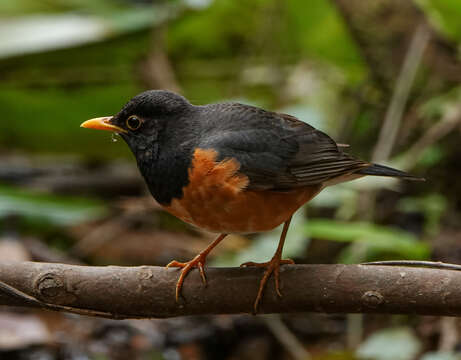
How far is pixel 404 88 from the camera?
5445 mm

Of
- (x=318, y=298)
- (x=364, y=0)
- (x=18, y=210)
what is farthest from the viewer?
(x=364, y=0)

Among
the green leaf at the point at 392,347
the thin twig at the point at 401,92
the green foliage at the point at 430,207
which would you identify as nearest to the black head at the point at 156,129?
the green leaf at the point at 392,347

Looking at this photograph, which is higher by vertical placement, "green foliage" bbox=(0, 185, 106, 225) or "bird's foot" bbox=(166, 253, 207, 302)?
"bird's foot" bbox=(166, 253, 207, 302)

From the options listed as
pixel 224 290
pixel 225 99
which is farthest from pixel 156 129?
pixel 225 99

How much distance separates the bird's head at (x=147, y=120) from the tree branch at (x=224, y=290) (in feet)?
1.86

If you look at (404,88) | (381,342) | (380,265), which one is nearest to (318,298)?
(380,265)

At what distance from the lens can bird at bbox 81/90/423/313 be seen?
8.98 ft

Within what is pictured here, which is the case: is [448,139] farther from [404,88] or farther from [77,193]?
[77,193]

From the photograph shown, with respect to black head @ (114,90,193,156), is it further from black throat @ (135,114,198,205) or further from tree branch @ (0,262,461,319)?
tree branch @ (0,262,461,319)

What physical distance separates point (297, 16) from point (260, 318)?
3.04m

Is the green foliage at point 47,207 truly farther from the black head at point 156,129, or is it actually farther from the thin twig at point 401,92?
the black head at point 156,129

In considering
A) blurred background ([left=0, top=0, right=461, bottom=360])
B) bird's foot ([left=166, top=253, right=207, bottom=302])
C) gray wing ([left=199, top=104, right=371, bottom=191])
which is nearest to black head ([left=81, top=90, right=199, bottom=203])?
gray wing ([left=199, top=104, right=371, bottom=191])

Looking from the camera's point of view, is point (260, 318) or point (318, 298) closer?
point (318, 298)

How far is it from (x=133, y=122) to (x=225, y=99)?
11.3 feet
